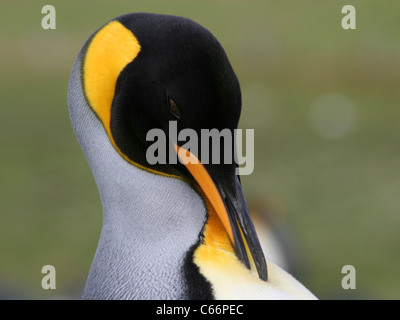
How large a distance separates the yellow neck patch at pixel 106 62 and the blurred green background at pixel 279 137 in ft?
3.39

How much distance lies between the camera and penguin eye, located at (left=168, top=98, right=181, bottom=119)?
103 cm

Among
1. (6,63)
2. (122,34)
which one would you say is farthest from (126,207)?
(6,63)

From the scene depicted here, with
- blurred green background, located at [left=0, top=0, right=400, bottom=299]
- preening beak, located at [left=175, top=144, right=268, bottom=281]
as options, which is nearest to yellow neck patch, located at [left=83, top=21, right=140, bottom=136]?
preening beak, located at [left=175, top=144, right=268, bottom=281]

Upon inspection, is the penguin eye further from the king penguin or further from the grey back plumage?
the grey back plumage

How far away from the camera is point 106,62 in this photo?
1063mm

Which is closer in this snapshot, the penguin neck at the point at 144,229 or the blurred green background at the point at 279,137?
the penguin neck at the point at 144,229

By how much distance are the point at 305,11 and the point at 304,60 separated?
154cm

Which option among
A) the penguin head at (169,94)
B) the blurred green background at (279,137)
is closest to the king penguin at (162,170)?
the penguin head at (169,94)

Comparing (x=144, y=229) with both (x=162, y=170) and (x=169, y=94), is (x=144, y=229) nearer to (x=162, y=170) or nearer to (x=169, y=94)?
(x=162, y=170)

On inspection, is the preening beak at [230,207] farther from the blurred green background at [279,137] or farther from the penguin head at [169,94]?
the blurred green background at [279,137]

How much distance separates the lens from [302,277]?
2.43 metres

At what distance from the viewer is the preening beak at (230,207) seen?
1.06 m
